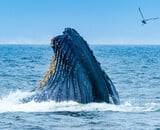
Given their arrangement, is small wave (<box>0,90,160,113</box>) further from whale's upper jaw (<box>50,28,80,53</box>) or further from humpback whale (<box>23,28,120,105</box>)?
whale's upper jaw (<box>50,28,80,53</box>)

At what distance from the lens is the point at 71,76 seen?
16.5m

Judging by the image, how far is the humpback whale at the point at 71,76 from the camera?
16.4 meters

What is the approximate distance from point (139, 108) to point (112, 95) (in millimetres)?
2199

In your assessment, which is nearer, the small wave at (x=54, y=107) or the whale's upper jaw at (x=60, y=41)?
the whale's upper jaw at (x=60, y=41)

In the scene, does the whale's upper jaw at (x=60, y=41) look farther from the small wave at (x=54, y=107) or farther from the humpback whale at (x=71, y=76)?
the small wave at (x=54, y=107)

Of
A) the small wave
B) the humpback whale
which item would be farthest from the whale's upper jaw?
the small wave

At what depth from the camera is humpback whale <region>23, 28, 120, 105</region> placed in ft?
53.8

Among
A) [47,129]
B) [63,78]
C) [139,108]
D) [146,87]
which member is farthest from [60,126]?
[146,87]

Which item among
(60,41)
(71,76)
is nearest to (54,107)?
(71,76)

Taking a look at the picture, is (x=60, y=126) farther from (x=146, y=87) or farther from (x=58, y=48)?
(x=146, y=87)

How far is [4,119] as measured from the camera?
16.4 m

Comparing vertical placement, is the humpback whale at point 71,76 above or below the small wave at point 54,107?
above

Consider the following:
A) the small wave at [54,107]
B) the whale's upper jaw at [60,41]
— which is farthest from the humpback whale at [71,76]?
the small wave at [54,107]

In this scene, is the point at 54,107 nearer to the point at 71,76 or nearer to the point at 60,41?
the point at 71,76
